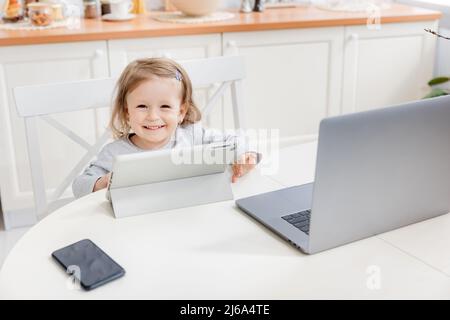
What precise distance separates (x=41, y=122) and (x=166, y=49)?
23.6 inches

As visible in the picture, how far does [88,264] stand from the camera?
3.46ft

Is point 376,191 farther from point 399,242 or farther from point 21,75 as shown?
point 21,75

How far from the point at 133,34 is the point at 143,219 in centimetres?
148

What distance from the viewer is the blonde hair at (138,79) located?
1554mm

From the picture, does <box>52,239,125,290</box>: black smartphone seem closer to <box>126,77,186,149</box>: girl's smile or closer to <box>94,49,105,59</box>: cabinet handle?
<box>126,77,186,149</box>: girl's smile

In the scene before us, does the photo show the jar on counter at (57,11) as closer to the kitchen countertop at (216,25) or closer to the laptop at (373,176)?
the kitchen countertop at (216,25)

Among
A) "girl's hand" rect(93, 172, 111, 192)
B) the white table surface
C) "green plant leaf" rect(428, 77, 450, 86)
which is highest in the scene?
the white table surface

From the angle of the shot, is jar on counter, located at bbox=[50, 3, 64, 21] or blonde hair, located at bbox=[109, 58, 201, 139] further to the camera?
jar on counter, located at bbox=[50, 3, 64, 21]

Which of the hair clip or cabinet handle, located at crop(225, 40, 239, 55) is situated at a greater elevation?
the hair clip

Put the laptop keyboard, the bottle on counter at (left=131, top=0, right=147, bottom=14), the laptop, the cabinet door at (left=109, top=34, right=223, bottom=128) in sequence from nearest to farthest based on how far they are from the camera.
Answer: the laptop < the laptop keyboard < the cabinet door at (left=109, top=34, right=223, bottom=128) < the bottle on counter at (left=131, top=0, right=147, bottom=14)

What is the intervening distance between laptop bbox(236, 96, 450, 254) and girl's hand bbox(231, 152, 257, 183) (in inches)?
8.4

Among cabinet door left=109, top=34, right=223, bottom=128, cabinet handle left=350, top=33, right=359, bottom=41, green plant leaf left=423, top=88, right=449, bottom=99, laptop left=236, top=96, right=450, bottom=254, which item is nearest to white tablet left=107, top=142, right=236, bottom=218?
laptop left=236, top=96, right=450, bottom=254

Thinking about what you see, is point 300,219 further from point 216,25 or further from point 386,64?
point 386,64

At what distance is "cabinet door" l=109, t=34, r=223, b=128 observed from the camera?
8.45 feet
